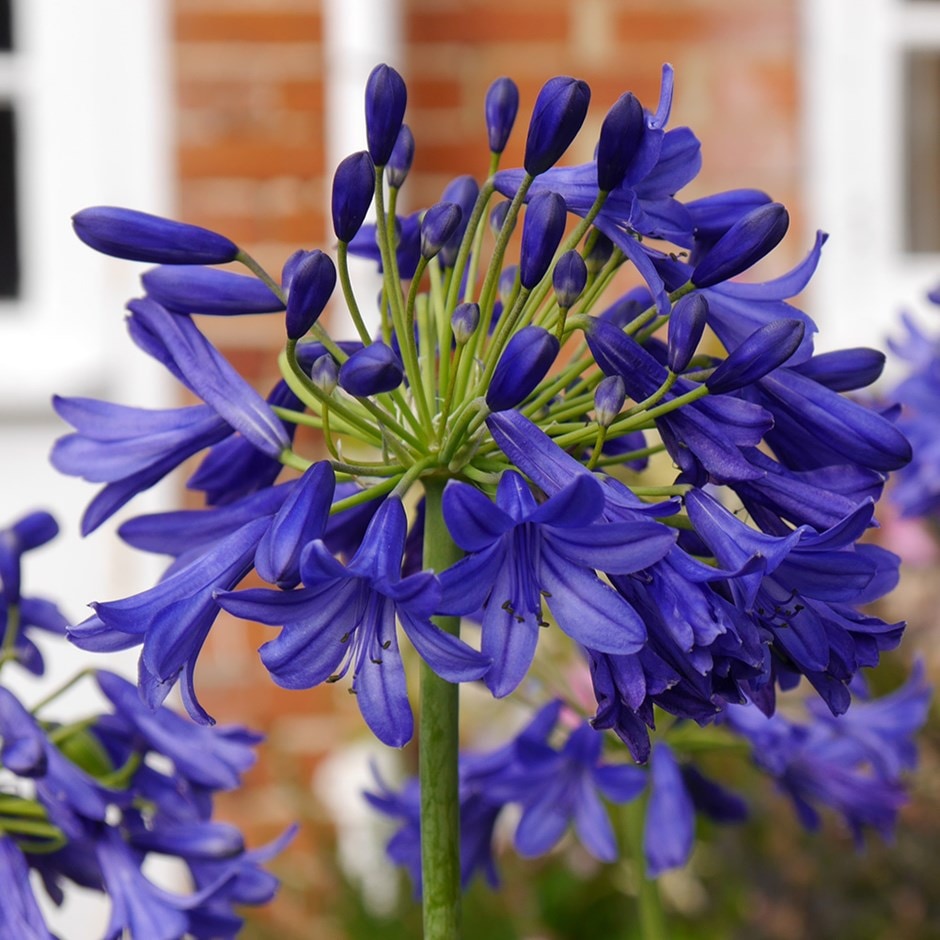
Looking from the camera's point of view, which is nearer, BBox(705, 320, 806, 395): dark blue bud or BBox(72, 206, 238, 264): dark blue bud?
BBox(705, 320, 806, 395): dark blue bud

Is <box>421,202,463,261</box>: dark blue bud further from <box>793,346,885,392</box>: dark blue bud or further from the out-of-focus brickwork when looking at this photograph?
the out-of-focus brickwork

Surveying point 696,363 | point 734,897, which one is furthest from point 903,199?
point 696,363

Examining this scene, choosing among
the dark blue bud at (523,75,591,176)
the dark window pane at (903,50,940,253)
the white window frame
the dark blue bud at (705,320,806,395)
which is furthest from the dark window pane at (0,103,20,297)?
the dark blue bud at (705,320,806,395)

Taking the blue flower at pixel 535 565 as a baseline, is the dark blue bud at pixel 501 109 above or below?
above

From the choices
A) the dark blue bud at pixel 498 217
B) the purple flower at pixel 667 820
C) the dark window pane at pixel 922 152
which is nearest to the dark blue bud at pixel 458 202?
the dark blue bud at pixel 498 217

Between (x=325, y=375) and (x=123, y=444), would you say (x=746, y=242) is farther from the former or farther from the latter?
(x=123, y=444)

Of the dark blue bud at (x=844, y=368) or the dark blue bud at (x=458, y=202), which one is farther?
the dark blue bud at (x=458, y=202)

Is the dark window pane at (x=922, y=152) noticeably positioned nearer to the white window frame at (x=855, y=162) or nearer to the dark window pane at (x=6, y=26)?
the white window frame at (x=855, y=162)

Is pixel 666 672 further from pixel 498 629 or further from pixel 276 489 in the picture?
pixel 276 489
